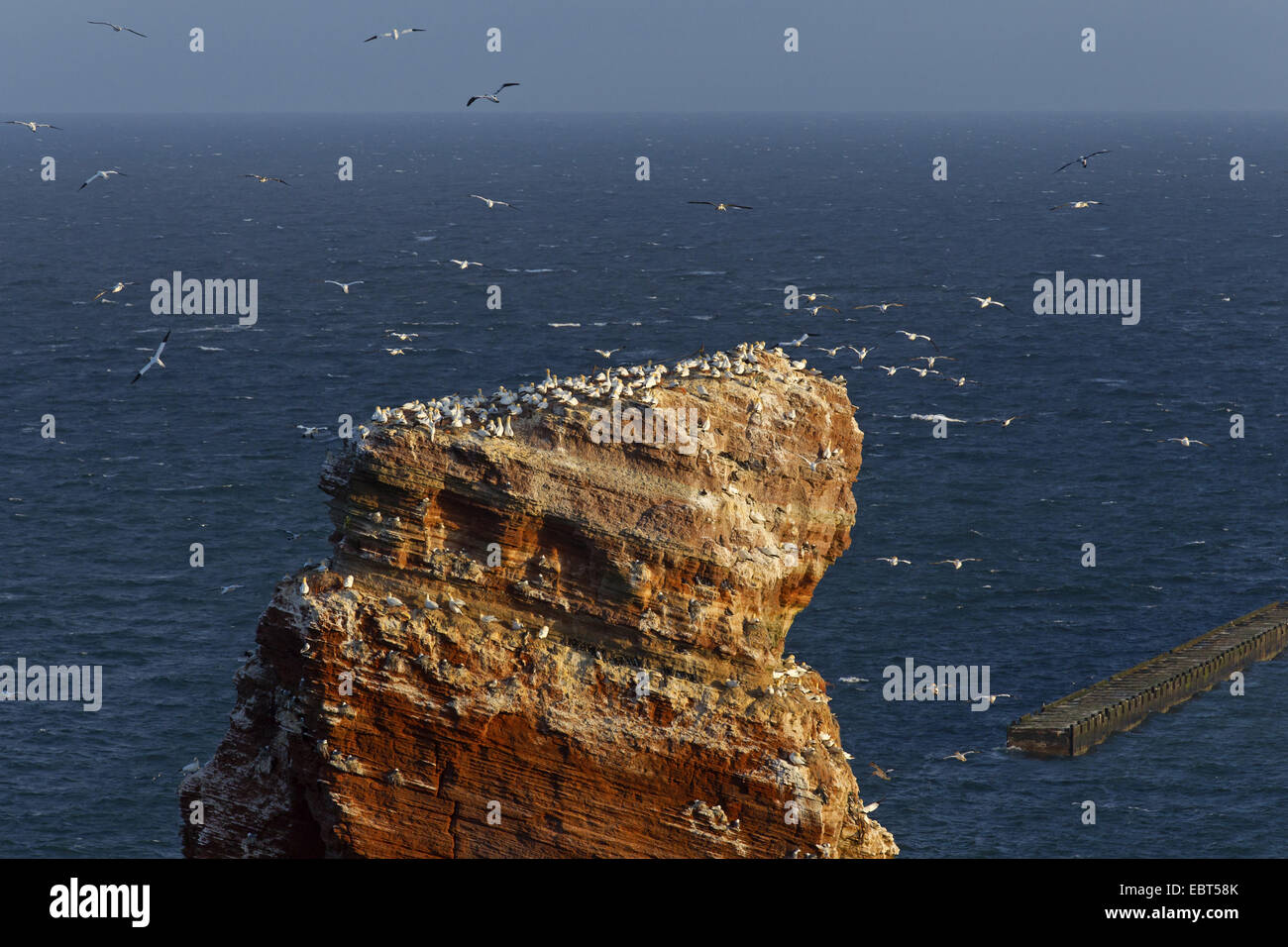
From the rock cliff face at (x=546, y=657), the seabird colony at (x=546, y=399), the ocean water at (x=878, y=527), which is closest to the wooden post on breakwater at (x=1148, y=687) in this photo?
the ocean water at (x=878, y=527)

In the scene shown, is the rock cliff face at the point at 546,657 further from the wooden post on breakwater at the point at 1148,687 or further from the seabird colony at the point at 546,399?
the wooden post on breakwater at the point at 1148,687

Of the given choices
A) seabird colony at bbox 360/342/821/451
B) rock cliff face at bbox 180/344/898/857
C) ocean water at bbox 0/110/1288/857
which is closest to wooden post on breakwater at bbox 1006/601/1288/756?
ocean water at bbox 0/110/1288/857

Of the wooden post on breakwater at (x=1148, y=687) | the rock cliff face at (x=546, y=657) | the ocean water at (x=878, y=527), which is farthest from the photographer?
the wooden post on breakwater at (x=1148, y=687)

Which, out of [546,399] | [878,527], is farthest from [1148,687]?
[546,399]

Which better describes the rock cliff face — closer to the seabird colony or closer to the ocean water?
the seabird colony

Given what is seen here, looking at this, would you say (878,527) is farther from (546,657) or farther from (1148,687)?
(546,657)

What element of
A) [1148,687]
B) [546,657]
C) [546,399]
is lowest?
[1148,687]
